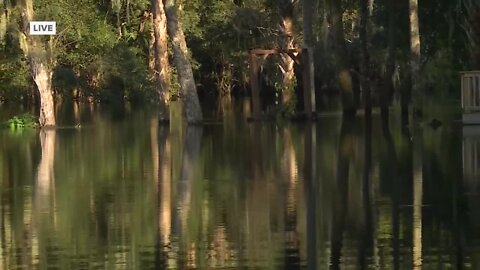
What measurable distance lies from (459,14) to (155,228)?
29.6 metres

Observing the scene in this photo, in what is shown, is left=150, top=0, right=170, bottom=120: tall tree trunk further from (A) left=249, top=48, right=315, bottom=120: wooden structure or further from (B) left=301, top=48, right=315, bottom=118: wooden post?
(B) left=301, top=48, right=315, bottom=118: wooden post

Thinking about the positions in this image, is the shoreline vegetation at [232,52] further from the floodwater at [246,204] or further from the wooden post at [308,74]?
the floodwater at [246,204]

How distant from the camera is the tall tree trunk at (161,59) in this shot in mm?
41812

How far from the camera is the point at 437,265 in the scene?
35.9 ft

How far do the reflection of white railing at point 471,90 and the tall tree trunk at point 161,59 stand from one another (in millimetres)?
11927

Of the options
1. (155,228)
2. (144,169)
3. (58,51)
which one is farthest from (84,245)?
(58,51)

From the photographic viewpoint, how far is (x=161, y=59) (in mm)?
44219

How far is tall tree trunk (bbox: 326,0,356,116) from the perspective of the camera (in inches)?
1689

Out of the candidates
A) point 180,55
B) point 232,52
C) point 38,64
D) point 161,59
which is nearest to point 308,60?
point 180,55

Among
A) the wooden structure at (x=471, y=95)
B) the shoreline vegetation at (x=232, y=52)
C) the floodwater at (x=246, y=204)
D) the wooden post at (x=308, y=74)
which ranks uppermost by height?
the shoreline vegetation at (x=232, y=52)

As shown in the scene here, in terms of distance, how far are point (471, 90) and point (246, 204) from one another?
18217 mm

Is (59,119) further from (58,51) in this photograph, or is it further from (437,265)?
(437,265)

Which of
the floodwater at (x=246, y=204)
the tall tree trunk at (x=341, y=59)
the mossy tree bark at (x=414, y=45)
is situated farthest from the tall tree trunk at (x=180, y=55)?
the floodwater at (x=246, y=204)

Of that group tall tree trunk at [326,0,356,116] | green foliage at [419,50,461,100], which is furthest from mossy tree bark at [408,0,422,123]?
green foliage at [419,50,461,100]
